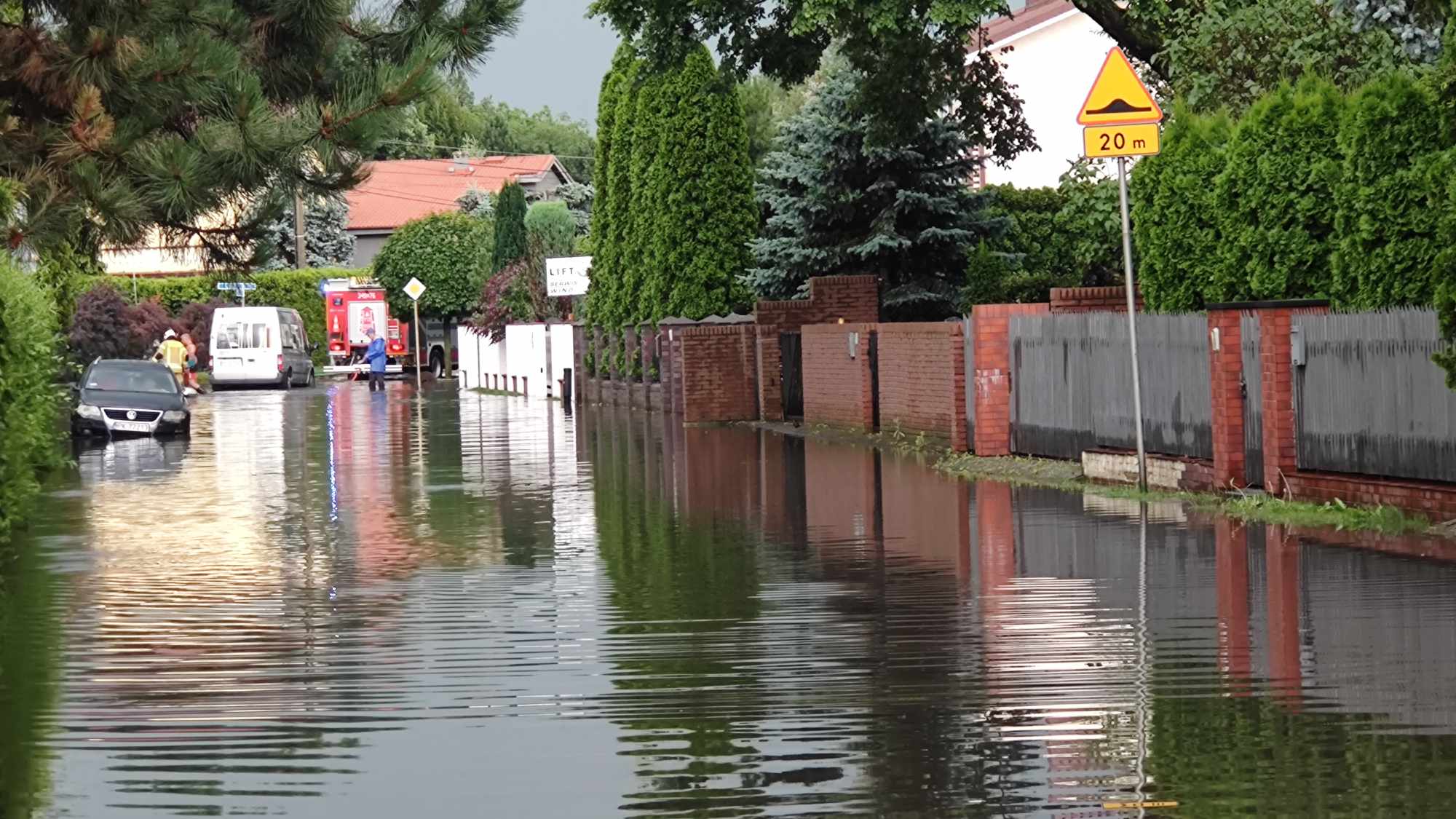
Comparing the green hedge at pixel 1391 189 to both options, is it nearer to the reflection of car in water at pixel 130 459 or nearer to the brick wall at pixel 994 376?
the brick wall at pixel 994 376

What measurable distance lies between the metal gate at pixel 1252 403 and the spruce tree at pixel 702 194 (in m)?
23.3

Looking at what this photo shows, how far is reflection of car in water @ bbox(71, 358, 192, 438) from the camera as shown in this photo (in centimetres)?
3556

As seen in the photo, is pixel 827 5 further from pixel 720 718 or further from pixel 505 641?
pixel 720 718

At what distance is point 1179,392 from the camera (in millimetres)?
19531

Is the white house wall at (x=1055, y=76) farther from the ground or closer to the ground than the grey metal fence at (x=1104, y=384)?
farther from the ground

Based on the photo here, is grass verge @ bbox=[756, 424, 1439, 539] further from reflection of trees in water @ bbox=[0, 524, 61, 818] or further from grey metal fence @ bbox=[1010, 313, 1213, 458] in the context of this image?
reflection of trees in water @ bbox=[0, 524, 61, 818]

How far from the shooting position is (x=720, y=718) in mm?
9234

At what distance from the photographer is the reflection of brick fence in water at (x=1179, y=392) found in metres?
16.0

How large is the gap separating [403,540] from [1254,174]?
761 cm

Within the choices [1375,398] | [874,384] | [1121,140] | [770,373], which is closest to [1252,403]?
[1375,398]

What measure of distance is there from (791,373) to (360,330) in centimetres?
Result: 4445

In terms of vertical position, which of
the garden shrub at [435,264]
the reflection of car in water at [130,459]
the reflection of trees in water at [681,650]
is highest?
the garden shrub at [435,264]

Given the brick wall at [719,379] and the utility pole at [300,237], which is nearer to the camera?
the brick wall at [719,379]

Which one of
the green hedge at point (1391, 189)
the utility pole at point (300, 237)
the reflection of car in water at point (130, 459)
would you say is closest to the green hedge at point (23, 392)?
the reflection of car in water at point (130, 459)
